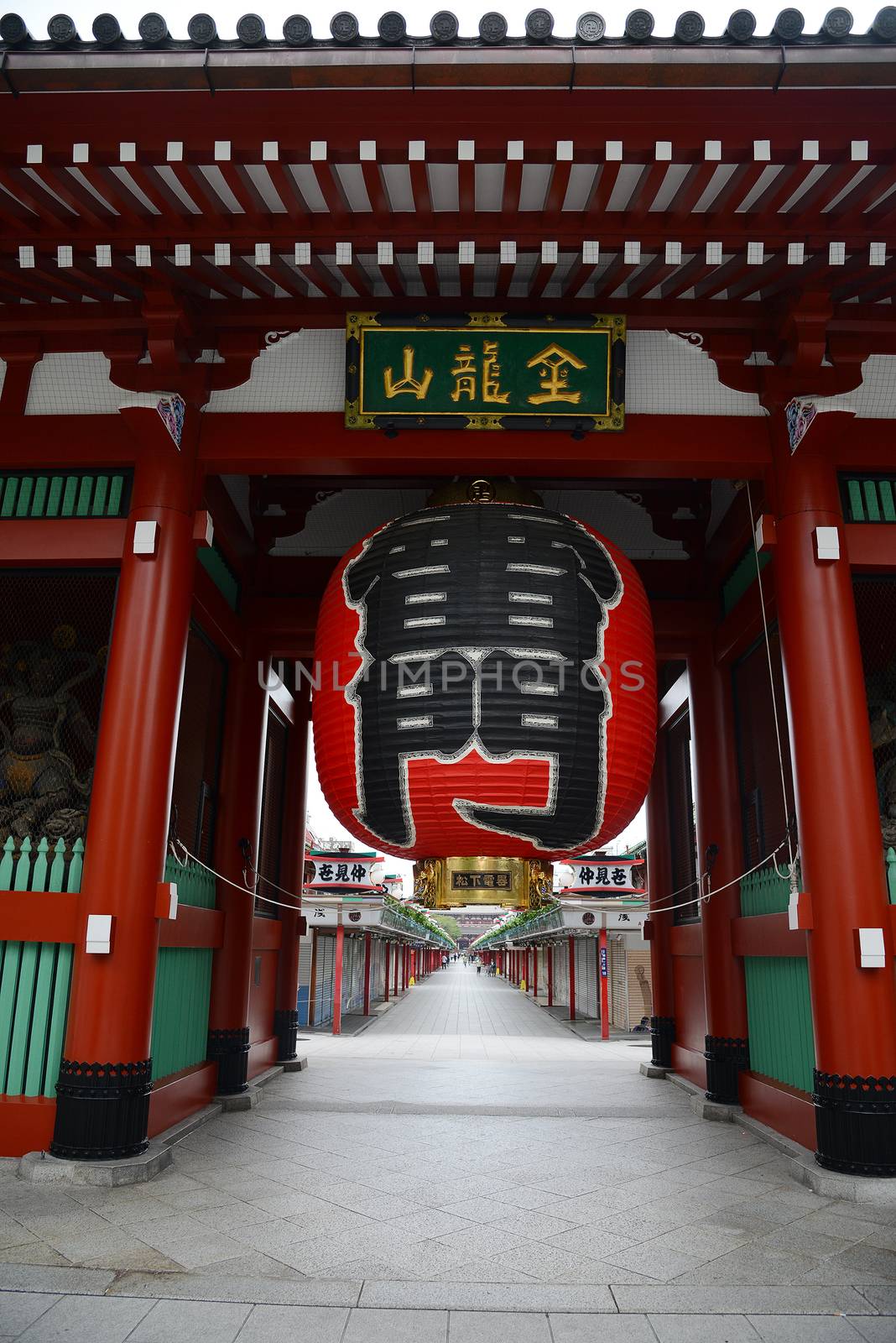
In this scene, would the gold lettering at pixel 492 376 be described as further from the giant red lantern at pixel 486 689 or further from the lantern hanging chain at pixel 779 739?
the lantern hanging chain at pixel 779 739

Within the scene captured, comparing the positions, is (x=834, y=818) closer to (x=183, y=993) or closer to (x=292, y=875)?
(x=183, y=993)

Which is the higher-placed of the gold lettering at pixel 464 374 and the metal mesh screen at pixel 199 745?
the gold lettering at pixel 464 374

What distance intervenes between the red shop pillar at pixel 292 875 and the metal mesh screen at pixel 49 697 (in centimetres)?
342

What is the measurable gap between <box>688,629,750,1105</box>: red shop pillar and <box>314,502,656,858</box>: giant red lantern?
4.20 m

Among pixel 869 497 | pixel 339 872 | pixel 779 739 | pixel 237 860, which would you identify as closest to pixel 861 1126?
pixel 779 739

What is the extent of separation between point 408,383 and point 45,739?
4.89 meters

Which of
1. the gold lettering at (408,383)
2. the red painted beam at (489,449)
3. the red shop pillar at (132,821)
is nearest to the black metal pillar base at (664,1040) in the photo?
the red shop pillar at (132,821)

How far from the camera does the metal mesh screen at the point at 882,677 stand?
7.79 m

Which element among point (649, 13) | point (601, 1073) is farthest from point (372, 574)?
point (601, 1073)

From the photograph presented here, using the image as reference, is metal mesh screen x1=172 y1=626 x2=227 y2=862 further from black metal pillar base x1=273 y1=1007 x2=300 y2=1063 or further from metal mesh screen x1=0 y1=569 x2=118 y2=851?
black metal pillar base x1=273 y1=1007 x2=300 y2=1063

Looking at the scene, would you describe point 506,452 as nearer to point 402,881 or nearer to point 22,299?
point 22,299

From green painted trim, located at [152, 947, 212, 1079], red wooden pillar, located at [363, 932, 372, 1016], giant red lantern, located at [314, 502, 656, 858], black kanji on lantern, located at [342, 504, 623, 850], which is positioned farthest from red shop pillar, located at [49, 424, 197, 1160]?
red wooden pillar, located at [363, 932, 372, 1016]

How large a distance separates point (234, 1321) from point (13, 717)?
635cm

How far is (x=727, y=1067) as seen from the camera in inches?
344
